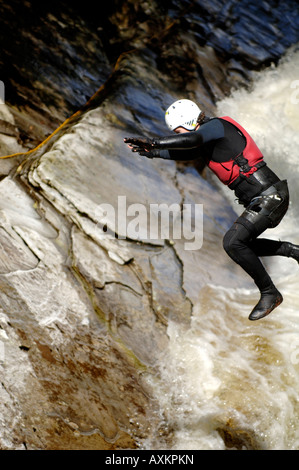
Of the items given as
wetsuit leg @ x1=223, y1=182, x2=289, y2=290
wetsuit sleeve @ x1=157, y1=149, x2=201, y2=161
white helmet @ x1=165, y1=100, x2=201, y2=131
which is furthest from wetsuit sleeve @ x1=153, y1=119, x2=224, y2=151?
wetsuit leg @ x1=223, y1=182, x2=289, y2=290

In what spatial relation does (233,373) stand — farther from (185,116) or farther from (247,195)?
(185,116)

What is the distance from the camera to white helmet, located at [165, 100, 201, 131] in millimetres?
3119

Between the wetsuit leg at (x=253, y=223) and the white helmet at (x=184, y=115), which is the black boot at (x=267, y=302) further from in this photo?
the white helmet at (x=184, y=115)

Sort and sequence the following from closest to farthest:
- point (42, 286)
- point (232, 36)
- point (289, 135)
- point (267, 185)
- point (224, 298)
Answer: point (267, 185)
point (42, 286)
point (224, 298)
point (289, 135)
point (232, 36)

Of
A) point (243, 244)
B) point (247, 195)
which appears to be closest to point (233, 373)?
point (243, 244)

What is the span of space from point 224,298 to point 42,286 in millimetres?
1984

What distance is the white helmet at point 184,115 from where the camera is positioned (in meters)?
3.12

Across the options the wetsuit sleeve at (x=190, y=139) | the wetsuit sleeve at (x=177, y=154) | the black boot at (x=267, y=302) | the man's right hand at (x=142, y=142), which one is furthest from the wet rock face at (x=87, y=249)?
the wetsuit sleeve at (x=190, y=139)

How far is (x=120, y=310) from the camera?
383cm

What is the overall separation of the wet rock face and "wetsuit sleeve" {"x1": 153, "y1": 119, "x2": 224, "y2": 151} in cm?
147

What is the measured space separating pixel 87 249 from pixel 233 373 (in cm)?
191

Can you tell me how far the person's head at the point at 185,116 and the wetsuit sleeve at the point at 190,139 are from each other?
192 mm
